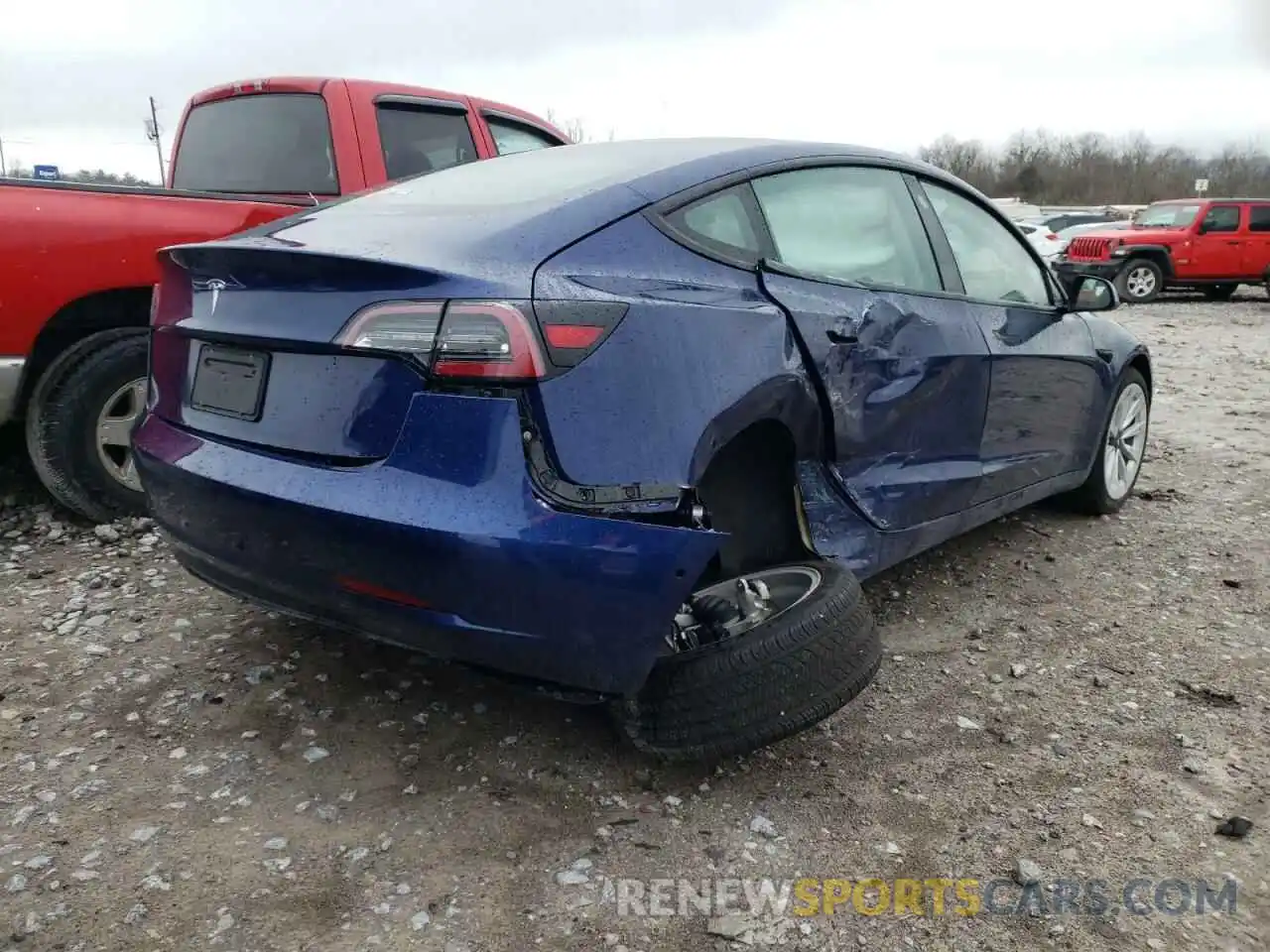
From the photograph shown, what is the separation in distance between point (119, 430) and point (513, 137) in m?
2.48

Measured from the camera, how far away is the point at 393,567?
2.14 meters

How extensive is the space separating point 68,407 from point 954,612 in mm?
3388

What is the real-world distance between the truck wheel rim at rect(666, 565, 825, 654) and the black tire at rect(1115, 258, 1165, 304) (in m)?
17.3

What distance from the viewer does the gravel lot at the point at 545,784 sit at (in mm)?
2068

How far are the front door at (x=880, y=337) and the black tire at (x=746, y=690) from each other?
608 mm

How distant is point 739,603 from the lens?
2.69 metres

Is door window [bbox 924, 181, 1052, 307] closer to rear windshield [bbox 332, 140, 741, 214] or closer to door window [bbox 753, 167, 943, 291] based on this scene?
door window [bbox 753, 167, 943, 291]

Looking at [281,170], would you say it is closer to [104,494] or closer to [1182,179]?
[104,494]

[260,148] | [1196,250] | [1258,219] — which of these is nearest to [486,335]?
[260,148]

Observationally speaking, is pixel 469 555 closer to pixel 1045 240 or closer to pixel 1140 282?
pixel 1140 282

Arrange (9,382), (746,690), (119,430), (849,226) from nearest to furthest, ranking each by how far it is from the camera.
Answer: (746,690) < (849,226) < (9,382) < (119,430)

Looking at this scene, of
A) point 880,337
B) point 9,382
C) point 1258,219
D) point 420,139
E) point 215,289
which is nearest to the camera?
point 215,289

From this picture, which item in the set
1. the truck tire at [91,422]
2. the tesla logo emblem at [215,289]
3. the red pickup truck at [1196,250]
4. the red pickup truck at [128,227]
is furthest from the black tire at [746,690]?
the red pickup truck at [1196,250]

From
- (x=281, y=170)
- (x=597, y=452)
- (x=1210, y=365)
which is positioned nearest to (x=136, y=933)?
(x=597, y=452)
